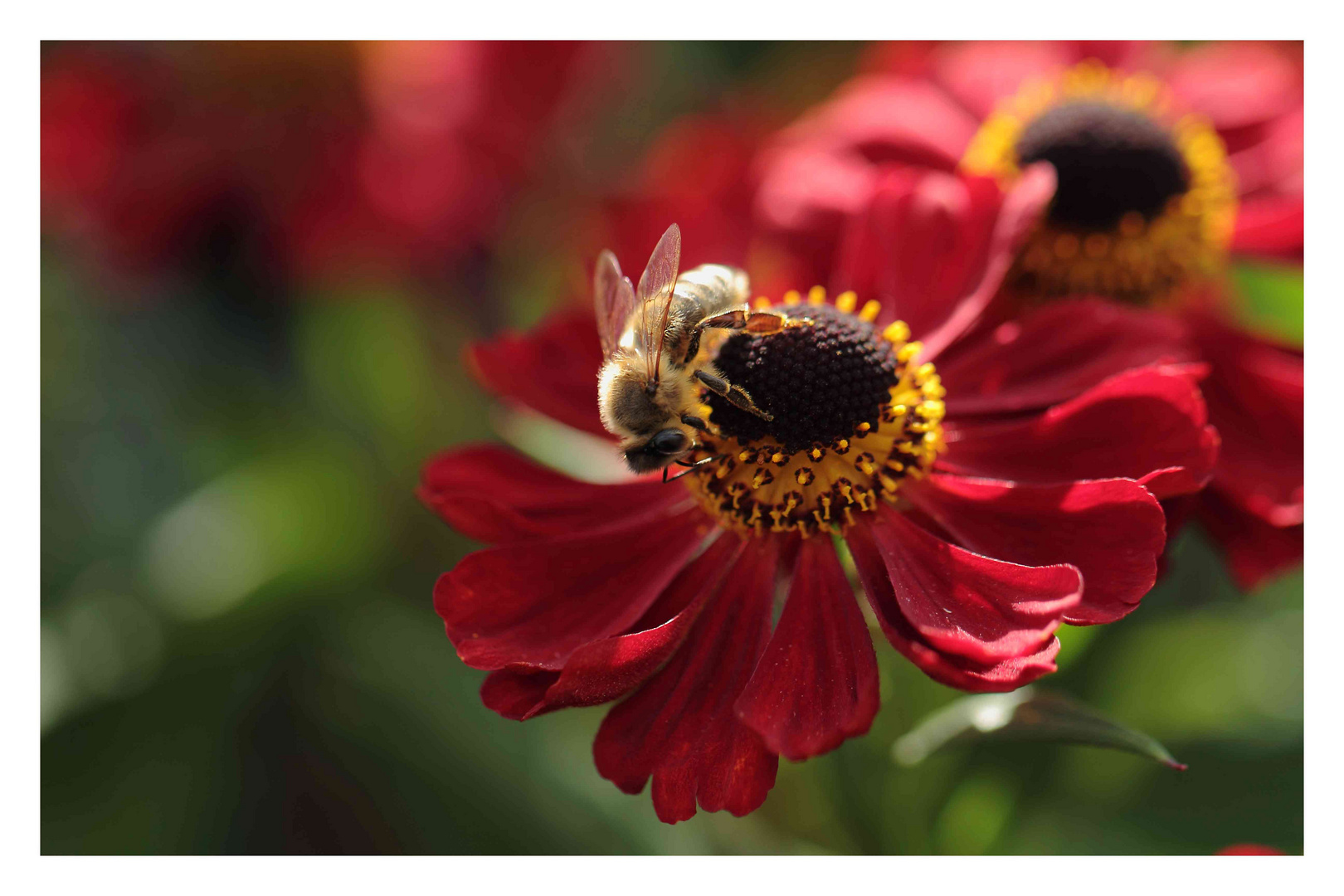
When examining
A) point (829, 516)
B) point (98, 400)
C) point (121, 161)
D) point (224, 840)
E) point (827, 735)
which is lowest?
point (224, 840)

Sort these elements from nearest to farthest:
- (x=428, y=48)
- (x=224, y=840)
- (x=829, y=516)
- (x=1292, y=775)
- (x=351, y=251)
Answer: (x=829, y=516), (x=1292, y=775), (x=224, y=840), (x=351, y=251), (x=428, y=48)

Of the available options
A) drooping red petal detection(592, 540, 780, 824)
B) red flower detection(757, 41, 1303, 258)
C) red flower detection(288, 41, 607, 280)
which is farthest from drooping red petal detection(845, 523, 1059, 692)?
red flower detection(288, 41, 607, 280)

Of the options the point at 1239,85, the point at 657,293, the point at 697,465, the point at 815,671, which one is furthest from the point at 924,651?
the point at 1239,85

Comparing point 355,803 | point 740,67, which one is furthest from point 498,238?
point 355,803

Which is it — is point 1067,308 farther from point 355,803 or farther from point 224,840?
point 224,840

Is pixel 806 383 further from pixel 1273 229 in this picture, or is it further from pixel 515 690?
pixel 1273 229
